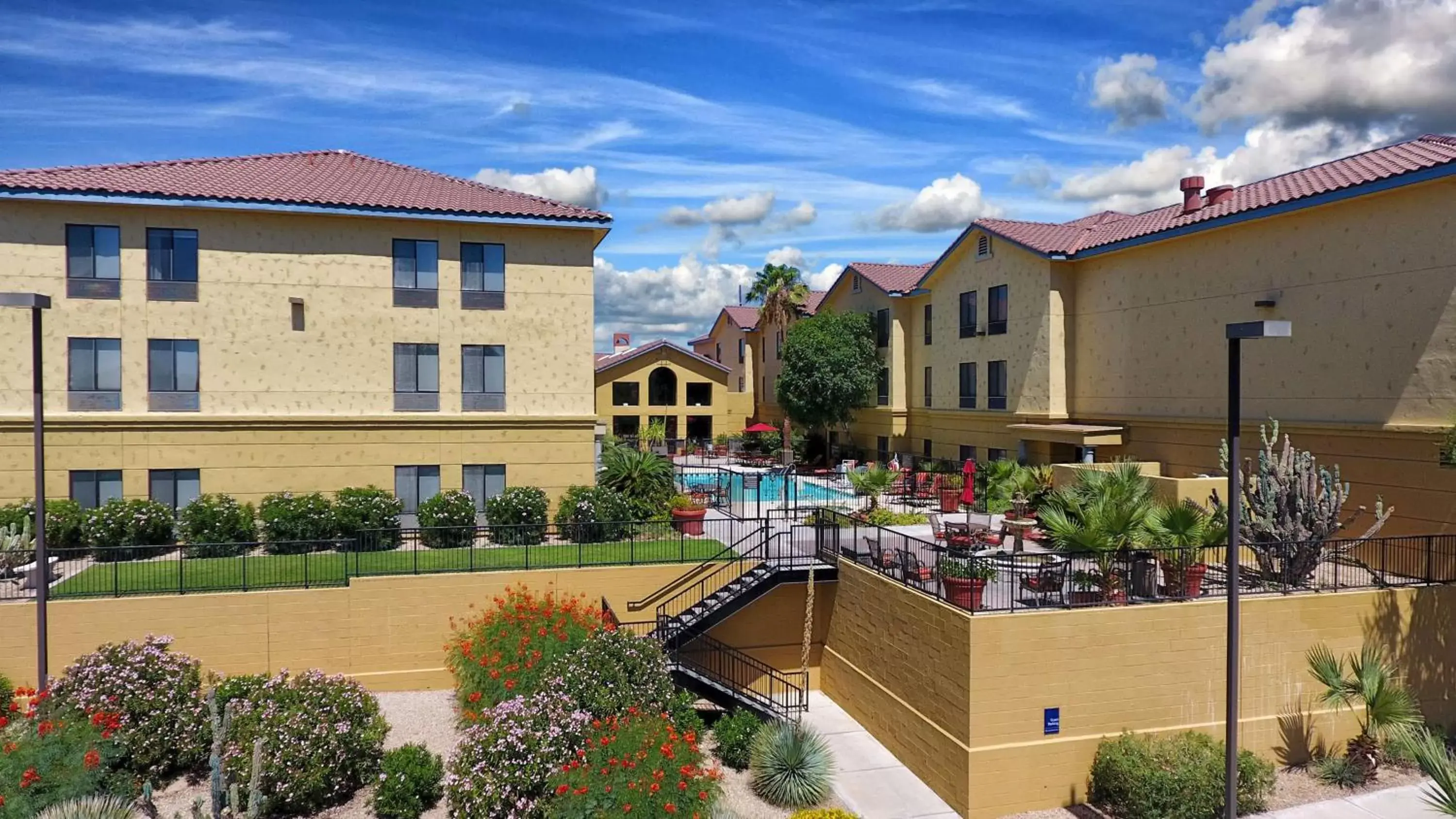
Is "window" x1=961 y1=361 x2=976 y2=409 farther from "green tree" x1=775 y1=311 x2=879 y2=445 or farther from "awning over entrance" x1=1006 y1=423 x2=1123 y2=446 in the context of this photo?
"green tree" x1=775 y1=311 x2=879 y2=445

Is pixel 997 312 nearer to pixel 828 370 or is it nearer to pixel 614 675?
pixel 828 370

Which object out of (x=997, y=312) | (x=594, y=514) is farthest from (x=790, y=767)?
(x=997, y=312)

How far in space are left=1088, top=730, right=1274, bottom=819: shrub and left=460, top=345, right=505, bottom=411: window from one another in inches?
A: 742

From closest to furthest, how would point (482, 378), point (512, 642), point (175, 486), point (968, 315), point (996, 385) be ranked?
point (512, 642) → point (175, 486) → point (482, 378) → point (996, 385) → point (968, 315)

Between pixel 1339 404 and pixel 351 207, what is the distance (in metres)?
25.9

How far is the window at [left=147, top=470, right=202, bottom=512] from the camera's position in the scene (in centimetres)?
2527

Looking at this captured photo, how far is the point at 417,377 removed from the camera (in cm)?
2692

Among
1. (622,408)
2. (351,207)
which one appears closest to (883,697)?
(351,207)

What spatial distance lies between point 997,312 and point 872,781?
23.4 metres

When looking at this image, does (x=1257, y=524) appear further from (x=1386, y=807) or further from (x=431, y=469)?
(x=431, y=469)

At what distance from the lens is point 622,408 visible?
55.8m

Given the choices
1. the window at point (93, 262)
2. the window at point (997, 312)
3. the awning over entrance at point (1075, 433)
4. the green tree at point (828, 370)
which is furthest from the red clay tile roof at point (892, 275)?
the window at point (93, 262)

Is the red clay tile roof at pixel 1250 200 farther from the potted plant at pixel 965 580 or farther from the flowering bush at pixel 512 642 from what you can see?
the flowering bush at pixel 512 642

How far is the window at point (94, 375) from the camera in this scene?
968 inches
